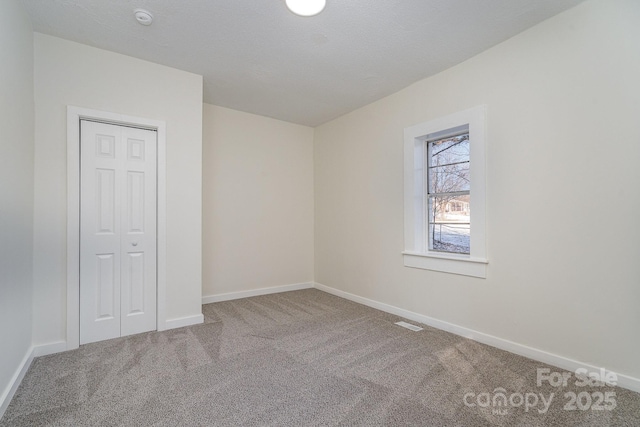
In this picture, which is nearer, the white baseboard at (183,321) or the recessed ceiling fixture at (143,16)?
the recessed ceiling fixture at (143,16)

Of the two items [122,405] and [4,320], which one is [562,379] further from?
[4,320]

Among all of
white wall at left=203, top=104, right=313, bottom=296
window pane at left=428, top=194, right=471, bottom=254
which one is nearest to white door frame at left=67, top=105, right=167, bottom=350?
white wall at left=203, top=104, right=313, bottom=296

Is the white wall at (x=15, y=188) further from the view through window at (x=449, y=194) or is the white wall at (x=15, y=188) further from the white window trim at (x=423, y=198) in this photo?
the view through window at (x=449, y=194)

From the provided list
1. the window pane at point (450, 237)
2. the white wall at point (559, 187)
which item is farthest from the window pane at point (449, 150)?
the window pane at point (450, 237)

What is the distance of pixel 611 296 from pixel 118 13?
4.17 metres

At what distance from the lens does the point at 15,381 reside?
76.5 inches

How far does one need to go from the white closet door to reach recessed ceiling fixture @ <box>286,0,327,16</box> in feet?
6.25

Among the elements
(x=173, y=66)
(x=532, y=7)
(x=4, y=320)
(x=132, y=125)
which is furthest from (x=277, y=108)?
(x=4, y=320)

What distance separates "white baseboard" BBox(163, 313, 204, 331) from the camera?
3.03 meters

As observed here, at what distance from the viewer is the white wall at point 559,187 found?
197 centimetres

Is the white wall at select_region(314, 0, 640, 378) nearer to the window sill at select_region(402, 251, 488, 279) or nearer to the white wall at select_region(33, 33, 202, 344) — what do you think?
the window sill at select_region(402, 251, 488, 279)

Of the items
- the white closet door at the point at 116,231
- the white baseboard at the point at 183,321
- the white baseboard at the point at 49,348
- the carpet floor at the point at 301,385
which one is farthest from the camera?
the white baseboard at the point at 183,321

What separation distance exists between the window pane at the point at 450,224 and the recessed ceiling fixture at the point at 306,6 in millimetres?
2208

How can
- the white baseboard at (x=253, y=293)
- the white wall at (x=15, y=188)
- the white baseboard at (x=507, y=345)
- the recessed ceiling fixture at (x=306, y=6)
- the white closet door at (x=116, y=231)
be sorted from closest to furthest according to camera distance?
the white wall at (x=15, y=188), the white baseboard at (x=507, y=345), the recessed ceiling fixture at (x=306, y=6), the white closet door at (x=116, y=231), the white baseboard at (x=253, y=293)
